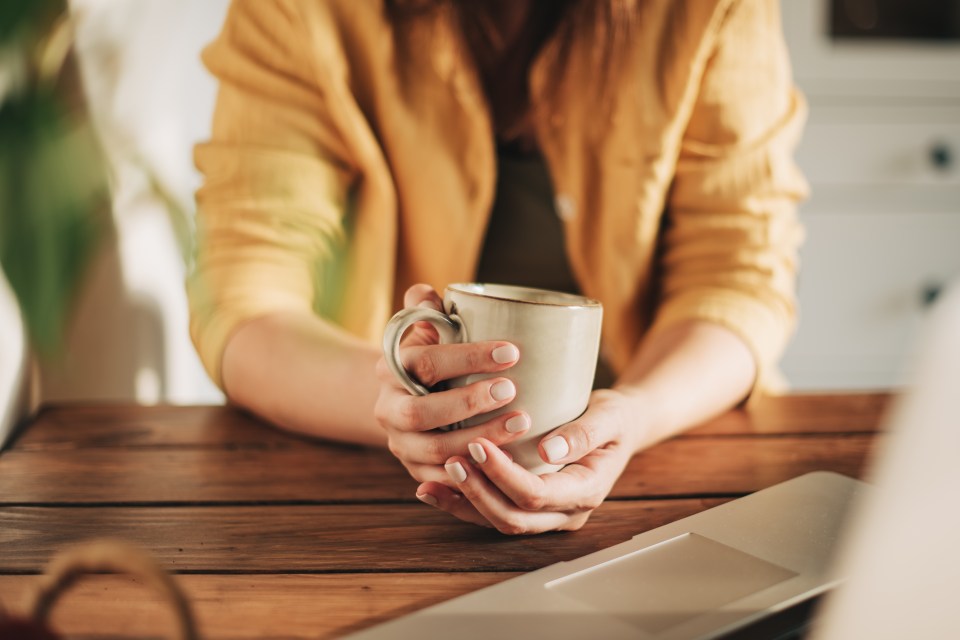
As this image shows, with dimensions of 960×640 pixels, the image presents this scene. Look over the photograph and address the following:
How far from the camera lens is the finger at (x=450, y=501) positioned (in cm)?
46

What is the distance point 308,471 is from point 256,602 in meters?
0.19

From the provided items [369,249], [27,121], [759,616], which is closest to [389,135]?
[369,249]

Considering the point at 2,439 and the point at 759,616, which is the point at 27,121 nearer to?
the point at 2,439

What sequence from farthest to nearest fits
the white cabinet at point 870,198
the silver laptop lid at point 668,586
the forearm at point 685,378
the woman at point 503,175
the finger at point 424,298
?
the white cabinet at point 870,198 < the woman at point 503,175 < the forearm at point 685,378 < the finger at point 424,298 < the silver laptop lid at point 668,586

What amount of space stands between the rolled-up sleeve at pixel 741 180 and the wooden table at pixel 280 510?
0.49ft

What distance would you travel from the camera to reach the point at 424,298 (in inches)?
18.5

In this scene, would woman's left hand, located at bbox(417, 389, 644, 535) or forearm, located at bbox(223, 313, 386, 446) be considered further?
forearm, located at bbox(223, 313, 386, 446)

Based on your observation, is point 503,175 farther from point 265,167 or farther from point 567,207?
point 265,167

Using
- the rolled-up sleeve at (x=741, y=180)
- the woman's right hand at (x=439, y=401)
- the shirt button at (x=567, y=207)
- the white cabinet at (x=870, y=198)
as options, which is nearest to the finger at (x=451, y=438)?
the woman's right hand at (x=439, y=401)

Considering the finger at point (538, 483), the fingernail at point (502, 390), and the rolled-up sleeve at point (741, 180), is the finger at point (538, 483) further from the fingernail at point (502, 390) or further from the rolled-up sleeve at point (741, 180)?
the rolled-up sleeve at point (741, 180)

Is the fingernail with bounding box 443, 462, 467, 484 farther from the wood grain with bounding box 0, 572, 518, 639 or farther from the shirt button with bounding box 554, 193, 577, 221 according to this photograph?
the shirt button with bounding box 554, 193, 577, 221

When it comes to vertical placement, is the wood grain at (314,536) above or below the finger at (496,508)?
below

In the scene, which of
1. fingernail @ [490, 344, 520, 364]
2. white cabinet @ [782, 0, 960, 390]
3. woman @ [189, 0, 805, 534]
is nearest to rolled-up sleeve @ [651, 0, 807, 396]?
woman @ [189, 0, 805, 534]

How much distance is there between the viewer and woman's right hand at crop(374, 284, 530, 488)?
0.42 metres
